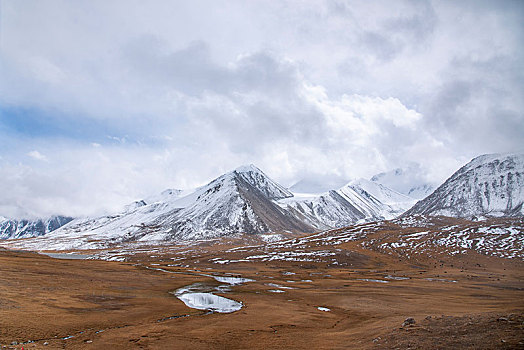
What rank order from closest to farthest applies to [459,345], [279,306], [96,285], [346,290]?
1. [459,345]
2. [279,306]
3. [96,285]
4. [346,290]

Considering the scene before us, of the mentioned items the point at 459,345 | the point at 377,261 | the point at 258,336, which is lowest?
the point at 377,261

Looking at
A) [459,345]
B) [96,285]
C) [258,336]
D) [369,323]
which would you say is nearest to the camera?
[459,345]

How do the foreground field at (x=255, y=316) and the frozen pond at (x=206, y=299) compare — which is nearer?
the foreground field at (x=255, y=316)

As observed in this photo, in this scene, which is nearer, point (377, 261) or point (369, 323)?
point (369, 323)

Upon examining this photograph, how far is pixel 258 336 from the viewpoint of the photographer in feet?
112

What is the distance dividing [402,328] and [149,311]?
3441 centimetres

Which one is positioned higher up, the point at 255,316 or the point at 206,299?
the point at 255,316

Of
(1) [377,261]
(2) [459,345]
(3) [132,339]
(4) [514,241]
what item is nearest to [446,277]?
(1) [377,261]

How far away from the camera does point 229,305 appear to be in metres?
54.3

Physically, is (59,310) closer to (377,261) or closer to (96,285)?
(96,285)

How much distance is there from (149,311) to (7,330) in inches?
707

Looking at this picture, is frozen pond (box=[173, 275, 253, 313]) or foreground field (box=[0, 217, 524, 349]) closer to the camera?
foreground field (box=[0, 217, 524, 349])

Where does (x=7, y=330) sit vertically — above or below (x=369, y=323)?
above

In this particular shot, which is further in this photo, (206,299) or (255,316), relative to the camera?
(206,299)
